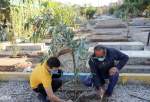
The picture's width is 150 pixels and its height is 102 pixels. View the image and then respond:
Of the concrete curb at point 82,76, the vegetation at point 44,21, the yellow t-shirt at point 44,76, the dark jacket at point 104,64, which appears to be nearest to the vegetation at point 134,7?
the vegetation at point 44,21

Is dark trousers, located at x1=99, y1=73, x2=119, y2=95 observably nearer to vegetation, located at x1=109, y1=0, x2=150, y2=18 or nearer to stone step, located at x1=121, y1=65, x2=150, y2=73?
stone step, located at x1=121, y1=65, x2=150, y2=73

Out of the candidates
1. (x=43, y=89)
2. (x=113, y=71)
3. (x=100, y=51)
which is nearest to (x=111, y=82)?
(x=113, y=71)

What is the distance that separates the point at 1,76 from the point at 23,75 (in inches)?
19.1

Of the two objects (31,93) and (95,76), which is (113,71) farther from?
(31,93)

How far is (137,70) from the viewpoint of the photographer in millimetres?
8852

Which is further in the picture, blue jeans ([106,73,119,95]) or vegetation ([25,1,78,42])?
vegetation ([25,1,78,42])

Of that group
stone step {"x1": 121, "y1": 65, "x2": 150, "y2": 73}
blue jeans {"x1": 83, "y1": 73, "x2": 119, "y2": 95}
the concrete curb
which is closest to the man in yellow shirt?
blue jeans {"x1": 83, "y1": 73, "x2": 119, "y2": 95}

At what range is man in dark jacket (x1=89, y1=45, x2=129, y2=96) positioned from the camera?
20.3 feet

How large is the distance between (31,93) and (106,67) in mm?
1514

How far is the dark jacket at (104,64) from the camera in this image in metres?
6.22

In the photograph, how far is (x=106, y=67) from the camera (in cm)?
630

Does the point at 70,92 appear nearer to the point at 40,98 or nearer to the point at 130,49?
the point at 40,98

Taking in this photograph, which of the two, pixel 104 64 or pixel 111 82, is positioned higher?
pixel 104 64

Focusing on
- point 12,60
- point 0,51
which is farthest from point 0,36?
point 12,60
